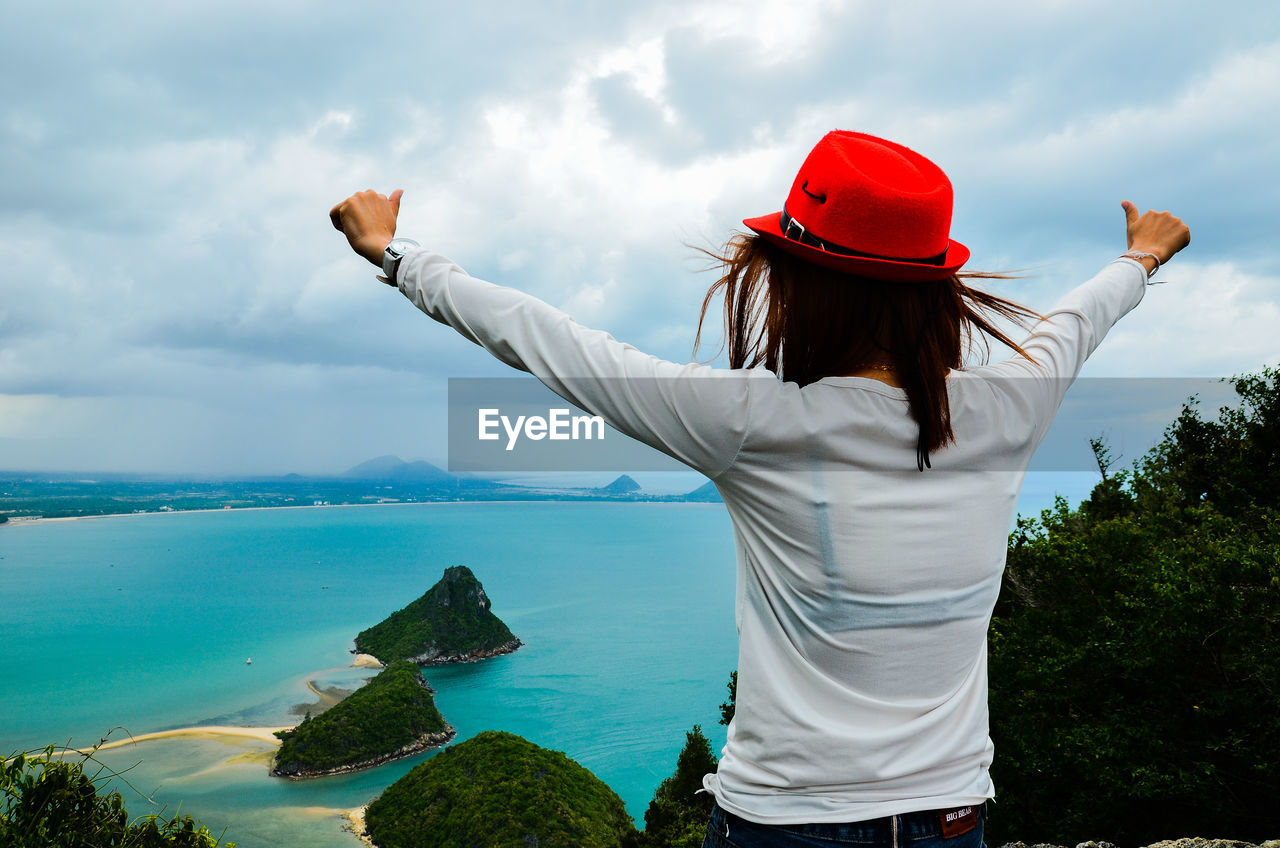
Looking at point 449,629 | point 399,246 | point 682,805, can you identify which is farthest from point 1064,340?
point 449,629

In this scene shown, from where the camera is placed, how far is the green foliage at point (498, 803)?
29.3 m

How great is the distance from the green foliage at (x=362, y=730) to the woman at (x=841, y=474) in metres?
46.1

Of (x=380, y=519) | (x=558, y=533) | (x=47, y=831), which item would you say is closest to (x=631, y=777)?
(x=47, y=831)

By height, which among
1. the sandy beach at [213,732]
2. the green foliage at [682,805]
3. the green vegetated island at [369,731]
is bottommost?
the sandy beach at [213,732]

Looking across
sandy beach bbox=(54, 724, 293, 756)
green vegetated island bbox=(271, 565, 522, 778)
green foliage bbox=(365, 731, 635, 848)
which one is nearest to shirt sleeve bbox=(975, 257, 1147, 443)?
green foliage bbox=(365, 731, 635, 848)

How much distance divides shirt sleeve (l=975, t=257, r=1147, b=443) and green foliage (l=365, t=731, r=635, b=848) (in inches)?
1184

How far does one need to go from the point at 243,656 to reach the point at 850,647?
82.7 meters

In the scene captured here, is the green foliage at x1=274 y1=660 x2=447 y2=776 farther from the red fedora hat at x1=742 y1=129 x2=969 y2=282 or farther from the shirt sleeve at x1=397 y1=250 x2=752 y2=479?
the red fedora hat at x1=742 y1=129 x2=969 y2=282

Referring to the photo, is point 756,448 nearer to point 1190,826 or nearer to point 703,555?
point 1190,826

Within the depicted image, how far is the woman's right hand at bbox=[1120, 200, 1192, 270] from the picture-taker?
1284 millimetres

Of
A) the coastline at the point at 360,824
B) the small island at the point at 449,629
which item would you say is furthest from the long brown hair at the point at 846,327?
the small island at the point at 449,629

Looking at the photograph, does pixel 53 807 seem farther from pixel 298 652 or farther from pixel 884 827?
pixel 298 652

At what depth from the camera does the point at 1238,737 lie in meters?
9.79

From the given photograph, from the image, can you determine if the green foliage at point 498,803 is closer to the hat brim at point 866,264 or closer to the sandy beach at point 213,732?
the sandy beach at point 213,732
